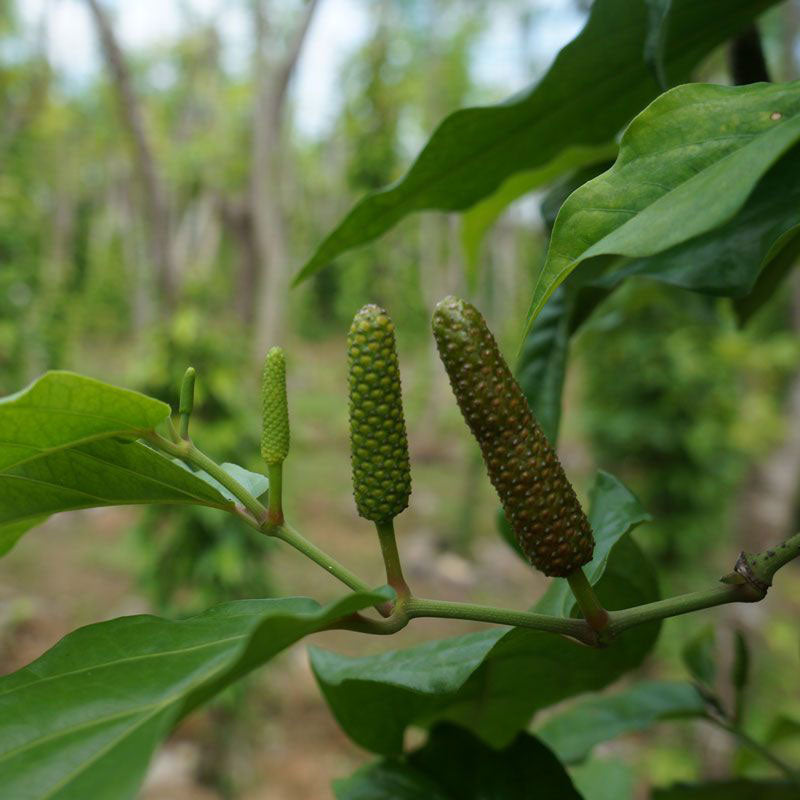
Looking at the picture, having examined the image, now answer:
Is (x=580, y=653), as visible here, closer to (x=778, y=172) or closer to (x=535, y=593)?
(x=778, y=172)

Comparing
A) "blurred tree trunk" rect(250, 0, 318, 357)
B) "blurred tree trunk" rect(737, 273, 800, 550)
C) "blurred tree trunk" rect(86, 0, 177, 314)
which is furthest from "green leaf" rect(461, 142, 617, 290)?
"blurred tree trunk" rect(250, 0, 318, 357)

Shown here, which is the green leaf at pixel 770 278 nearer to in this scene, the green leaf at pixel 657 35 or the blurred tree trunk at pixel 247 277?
the green leaf at pixel 657 35

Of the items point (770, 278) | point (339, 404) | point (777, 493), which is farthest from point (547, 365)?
point (339, 404)

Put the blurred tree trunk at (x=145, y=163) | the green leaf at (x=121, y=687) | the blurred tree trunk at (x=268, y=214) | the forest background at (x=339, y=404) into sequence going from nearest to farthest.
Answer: the green leaf at (x=121, y=687)
the forest background at (x=339, y=404)
the blurred tree trunk at (x=145, y=163)
the blurred tree trunk at (x=268, y=214)

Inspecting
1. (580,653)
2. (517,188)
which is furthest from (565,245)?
(517,188)

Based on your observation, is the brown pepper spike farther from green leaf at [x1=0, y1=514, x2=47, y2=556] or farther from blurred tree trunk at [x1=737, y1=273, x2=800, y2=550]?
blurred tree trunk at [x1=737, y1=273, x2=800, y2=550]

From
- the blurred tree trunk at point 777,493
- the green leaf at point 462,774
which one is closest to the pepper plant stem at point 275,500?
the green leaf at point 462,774

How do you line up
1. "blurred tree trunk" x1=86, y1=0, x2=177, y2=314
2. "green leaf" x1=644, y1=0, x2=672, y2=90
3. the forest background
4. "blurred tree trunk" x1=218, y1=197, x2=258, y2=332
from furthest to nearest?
"blurred tree trunk" x1=218, y1=197, x2=258, y2=332
"blurred tree trunk" x1=86, y1=0, x2=177, y2=314
the forest background
"green leaf" x1=644, y1=0, x2=672, y2=90
